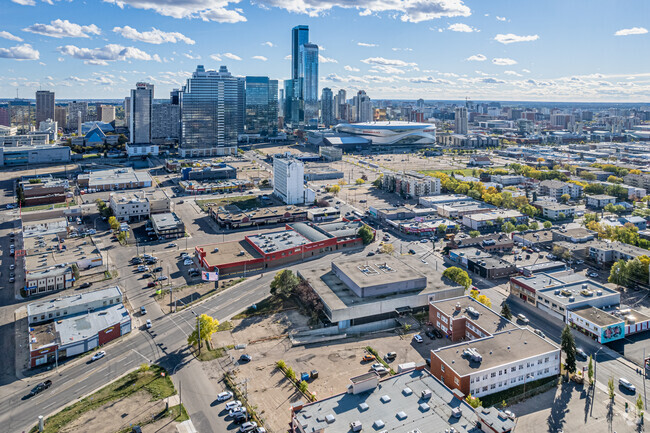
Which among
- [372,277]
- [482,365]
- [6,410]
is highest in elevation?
[372,277]

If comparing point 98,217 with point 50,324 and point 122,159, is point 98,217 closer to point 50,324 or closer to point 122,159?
point 50,324

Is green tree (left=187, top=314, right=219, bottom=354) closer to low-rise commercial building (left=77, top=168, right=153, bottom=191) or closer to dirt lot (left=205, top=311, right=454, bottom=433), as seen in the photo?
dirt lot (left=205, top=311, right=454, bottom=433)

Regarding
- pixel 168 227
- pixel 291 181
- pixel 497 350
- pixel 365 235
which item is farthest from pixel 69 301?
pixel 291 181

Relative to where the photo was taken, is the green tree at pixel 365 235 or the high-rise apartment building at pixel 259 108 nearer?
the green tree at pixel 365 235

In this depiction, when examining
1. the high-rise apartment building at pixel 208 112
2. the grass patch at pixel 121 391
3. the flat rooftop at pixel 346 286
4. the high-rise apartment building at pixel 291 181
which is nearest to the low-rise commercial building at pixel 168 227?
the high-rise apartment building at pixel 291 181

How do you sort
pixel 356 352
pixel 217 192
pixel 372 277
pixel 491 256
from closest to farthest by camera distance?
pixel 356 352 < pixel 372 277 < pixel 491 256 < pixel 217 192

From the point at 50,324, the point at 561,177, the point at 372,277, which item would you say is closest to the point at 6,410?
the point at 50,324

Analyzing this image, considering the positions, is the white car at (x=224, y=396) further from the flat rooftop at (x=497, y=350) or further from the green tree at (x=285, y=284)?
the green tree at (x=285, y=284)
